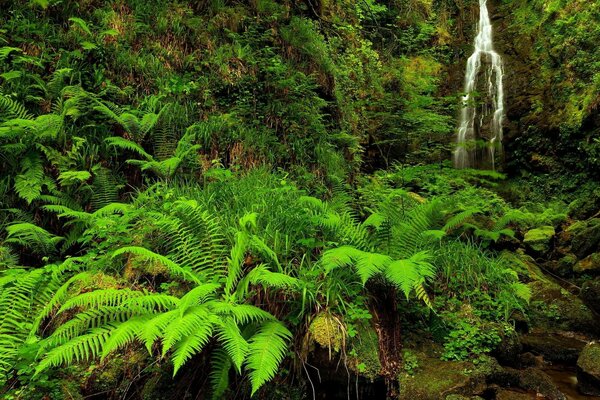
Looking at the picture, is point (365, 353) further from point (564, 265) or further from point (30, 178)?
point (564, 265)

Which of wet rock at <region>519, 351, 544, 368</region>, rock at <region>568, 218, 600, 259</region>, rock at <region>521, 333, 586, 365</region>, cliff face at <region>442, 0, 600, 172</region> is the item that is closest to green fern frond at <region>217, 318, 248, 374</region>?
wet rock at <region>519, 351, 544, 368</region>

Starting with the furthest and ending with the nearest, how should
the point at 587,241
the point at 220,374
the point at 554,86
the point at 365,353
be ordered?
1. the point at 554,86
2. the point at 587,241
3. the point at 365,353
4. the point at 220,374

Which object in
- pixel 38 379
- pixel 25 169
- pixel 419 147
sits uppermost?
pixel 419 147

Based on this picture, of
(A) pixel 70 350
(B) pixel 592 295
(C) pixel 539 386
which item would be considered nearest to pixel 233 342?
(A) pixel 70 350

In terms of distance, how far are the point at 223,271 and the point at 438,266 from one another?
2.28 m

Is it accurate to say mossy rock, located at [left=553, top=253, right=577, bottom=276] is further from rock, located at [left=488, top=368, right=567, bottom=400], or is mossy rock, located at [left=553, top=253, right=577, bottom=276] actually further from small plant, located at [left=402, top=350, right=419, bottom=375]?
small plant, located at [left=402, top=350, right=419, bottom=375]

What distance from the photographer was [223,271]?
3.35 metres

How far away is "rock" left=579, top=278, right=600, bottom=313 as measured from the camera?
528 cm

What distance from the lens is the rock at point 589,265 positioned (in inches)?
256

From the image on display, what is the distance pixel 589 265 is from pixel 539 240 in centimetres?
155

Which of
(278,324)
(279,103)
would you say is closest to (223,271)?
(278,324)

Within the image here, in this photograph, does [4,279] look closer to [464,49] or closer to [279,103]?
[279,103]

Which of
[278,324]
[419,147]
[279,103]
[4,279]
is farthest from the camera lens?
[419,147]

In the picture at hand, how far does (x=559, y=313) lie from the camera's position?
5496 mm
